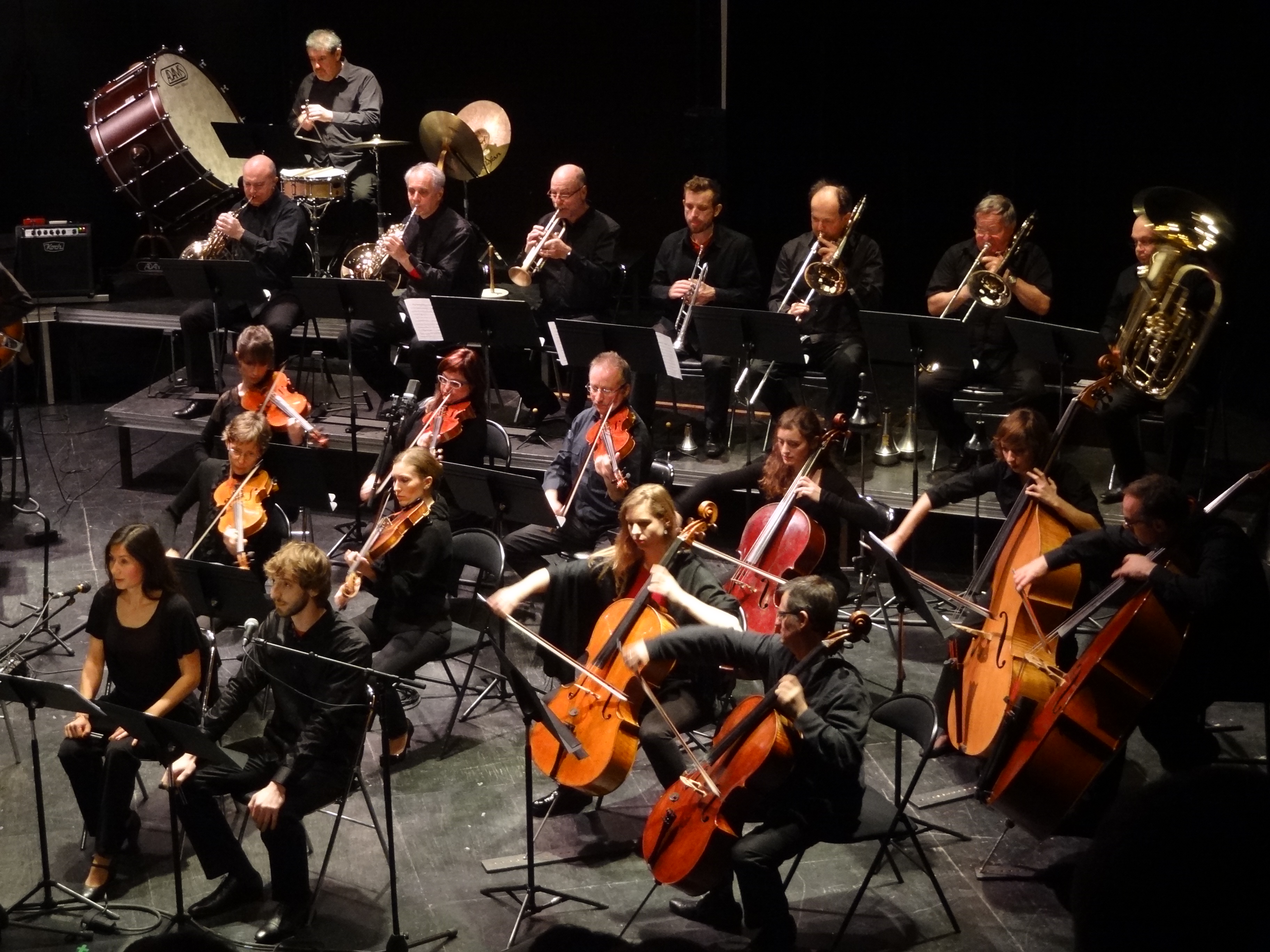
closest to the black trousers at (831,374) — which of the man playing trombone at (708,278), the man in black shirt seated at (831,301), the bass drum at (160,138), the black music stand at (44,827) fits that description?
the man in black shirt seated at (831,301)

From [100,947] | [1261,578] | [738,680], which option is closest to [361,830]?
[100,947]

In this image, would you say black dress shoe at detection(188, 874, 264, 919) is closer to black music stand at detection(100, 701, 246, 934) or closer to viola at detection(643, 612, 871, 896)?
black music stand at detection(100, 701, 246, 934)

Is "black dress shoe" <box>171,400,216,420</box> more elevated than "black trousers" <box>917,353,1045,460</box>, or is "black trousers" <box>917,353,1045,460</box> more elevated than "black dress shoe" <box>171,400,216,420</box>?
"black trousers" <box>917,353,1045,460</box>

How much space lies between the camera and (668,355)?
7188 mm

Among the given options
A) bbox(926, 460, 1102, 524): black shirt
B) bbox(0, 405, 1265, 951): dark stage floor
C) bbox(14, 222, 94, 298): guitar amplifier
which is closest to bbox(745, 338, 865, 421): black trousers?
bbox(926, 460, 1102, 524): black shirt

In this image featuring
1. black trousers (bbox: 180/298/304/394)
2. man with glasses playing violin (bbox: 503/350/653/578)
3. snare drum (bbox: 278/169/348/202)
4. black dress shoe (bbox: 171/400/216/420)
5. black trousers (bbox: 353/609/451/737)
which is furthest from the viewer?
snare drum (bbox: 278/169/348/202)

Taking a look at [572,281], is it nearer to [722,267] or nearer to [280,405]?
[722,267]

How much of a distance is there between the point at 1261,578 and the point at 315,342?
7.18 metres

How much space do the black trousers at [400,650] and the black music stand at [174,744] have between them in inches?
37.0

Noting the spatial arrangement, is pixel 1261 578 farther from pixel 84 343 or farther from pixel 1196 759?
pixel 84 343

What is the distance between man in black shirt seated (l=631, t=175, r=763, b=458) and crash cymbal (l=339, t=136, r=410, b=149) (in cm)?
222

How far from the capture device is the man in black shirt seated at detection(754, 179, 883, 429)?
26.2ft

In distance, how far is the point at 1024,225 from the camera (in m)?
7.50

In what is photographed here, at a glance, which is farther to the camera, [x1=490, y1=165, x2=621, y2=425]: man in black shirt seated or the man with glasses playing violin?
[x1=490, y1=165, x2=621, y2=425]: man in black shirt seated
